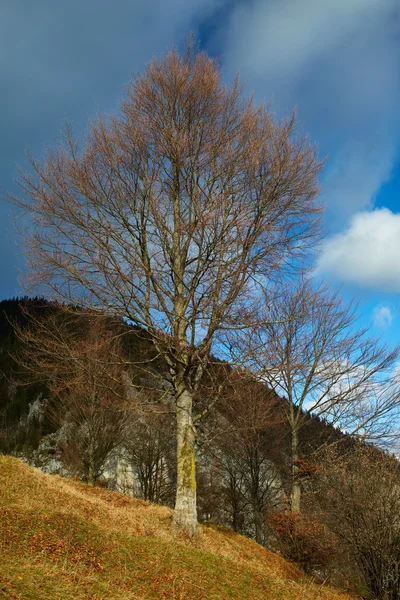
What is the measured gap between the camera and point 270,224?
9.30 meters

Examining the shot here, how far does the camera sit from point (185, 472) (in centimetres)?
923

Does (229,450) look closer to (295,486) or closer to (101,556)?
(295,486)

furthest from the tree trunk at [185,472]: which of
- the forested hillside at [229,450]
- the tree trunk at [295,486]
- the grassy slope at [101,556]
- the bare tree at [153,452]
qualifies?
the bare tree at [153,452]

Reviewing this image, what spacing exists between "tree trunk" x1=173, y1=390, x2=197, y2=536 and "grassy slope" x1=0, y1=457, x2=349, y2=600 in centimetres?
Answer: 38

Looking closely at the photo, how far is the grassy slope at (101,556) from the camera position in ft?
15.0

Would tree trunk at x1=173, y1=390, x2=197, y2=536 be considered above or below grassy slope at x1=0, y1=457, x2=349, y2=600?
above

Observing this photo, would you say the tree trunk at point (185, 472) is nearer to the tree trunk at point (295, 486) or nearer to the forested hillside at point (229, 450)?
the forested hillside at point (229, 450)

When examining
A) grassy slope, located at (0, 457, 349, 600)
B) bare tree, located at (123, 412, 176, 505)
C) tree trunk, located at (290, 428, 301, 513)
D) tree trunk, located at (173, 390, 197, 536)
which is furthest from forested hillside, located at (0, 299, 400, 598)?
grassy slope, located at (0, 457, 349, 600)

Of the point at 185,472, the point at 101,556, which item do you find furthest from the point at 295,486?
the point at 101,556

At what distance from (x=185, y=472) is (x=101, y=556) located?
127 inches

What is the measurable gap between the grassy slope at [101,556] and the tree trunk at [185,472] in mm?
375

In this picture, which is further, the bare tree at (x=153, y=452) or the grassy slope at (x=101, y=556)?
the bare tree at (x=153, y=452)

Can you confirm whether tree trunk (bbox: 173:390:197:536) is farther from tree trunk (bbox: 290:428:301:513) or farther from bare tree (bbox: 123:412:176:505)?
bare tree (bbox: 123:412:176:505)

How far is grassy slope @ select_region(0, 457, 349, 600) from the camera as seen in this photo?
457 cm
